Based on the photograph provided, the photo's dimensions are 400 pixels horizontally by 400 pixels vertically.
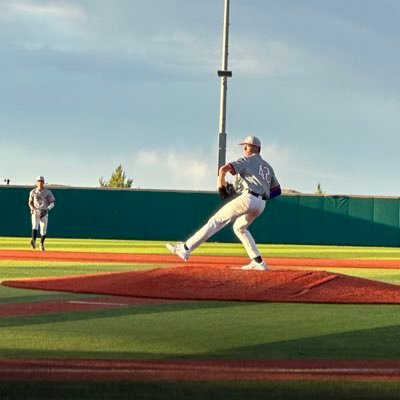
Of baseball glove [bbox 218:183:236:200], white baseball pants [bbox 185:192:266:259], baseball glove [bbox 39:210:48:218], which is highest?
baseball glove [bbox 218:183:236:200]

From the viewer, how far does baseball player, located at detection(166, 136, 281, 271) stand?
13.2 metres

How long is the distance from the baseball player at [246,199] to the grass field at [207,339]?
2316 mm

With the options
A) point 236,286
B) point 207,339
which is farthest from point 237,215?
point 207,339

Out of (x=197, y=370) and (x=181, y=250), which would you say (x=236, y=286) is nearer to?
(x=181, y=250)

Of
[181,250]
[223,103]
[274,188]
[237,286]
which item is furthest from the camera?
[223,103]

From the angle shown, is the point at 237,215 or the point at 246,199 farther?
the point at 237,215

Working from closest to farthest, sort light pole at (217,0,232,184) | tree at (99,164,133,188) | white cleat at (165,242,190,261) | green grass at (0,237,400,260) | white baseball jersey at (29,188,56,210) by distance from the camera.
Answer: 1. white cleat at (165,242,190,261)
2. white baseball jersey at (29,188,56,210)
3. green grass at (0,237,400,260)
4. light pole at (217,0,232,184)
5. tree at (99,164,133,188)

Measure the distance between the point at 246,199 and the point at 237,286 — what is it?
1703mm

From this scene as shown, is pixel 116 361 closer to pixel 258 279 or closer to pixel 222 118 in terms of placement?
pixel 258 279

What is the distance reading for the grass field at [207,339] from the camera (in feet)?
18.3

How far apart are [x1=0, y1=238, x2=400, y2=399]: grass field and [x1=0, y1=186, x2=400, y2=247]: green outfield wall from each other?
29.3 metres

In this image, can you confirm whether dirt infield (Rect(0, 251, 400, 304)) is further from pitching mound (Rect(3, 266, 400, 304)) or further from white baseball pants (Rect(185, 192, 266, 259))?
white baseball pants (Rect(185, 192, 266, 259))

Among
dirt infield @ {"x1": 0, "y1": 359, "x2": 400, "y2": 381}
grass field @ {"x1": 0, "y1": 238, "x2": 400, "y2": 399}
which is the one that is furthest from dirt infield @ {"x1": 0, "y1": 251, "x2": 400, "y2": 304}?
dirt infield @ {"x1": 0, "y1": 359, "x2": 400, "y2": 381}

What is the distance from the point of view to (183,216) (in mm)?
40625
